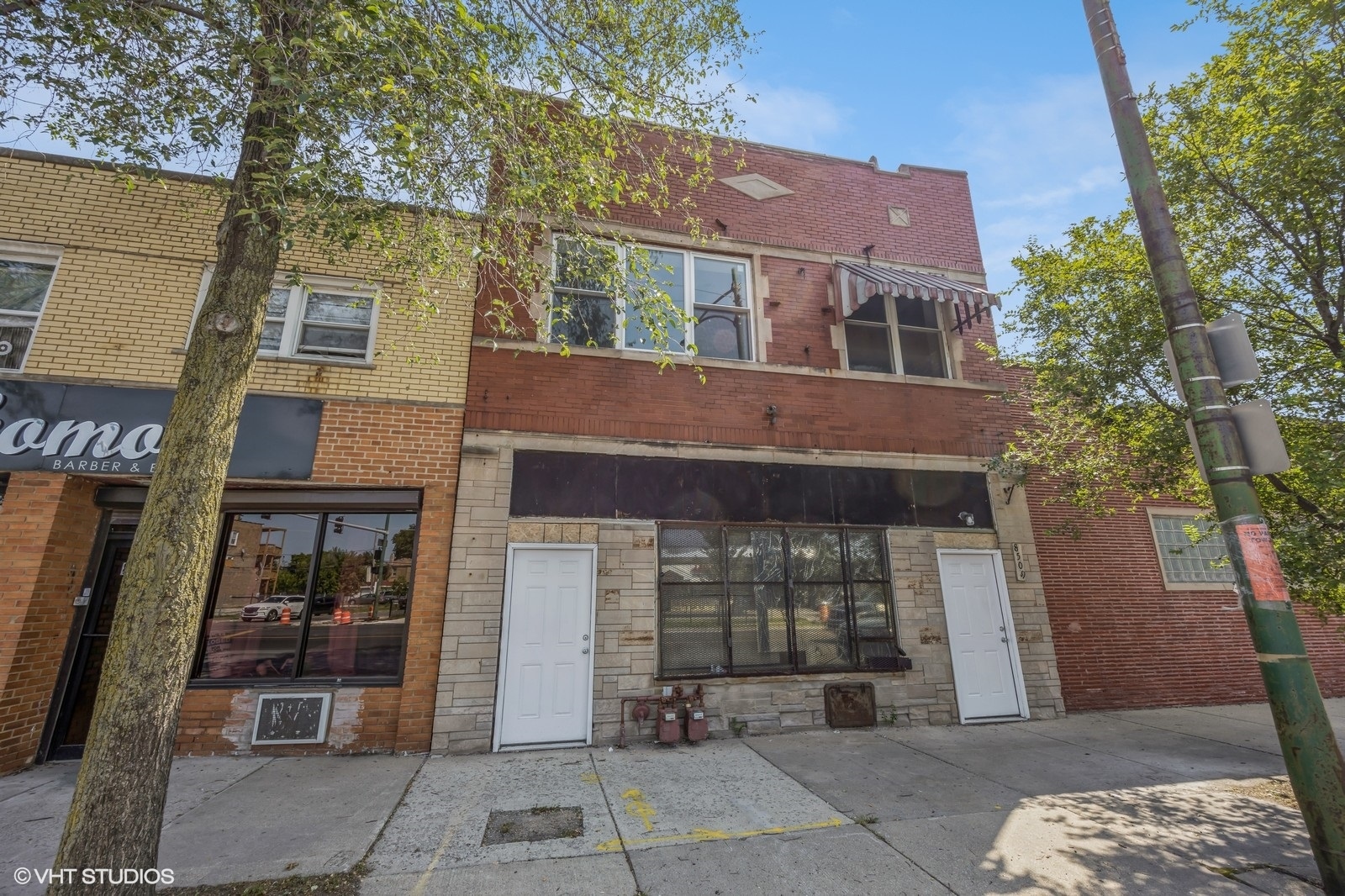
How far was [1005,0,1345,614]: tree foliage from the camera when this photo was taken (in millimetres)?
5285

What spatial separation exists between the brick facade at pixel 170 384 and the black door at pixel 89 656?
124 mm

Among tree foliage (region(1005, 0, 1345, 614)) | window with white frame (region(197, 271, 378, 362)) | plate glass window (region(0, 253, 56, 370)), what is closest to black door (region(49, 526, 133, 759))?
plate glass window (region(0, 253, 56, 370))

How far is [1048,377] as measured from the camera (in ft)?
23.9

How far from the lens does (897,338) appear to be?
30.9 feet

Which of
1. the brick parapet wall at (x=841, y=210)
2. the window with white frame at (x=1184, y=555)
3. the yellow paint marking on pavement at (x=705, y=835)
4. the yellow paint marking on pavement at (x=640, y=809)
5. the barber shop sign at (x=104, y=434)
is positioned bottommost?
the yellow paint marking on pavement at (x=705, y=835)

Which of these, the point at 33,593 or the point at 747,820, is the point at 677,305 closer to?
the point at 747,820

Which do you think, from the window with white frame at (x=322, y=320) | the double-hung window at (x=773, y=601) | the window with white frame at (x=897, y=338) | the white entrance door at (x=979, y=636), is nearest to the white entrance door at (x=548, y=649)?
the double-hung window at (x=773, y=601)

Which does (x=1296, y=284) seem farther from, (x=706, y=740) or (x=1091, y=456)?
(x=706, y=740)

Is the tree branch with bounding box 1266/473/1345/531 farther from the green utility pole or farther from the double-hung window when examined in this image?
the double-hung window

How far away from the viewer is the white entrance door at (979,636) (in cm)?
790

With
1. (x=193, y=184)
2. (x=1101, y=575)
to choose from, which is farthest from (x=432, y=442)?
(x=1101, y=575)

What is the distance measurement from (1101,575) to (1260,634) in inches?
249

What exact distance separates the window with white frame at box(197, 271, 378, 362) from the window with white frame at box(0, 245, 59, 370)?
1668 millimetres

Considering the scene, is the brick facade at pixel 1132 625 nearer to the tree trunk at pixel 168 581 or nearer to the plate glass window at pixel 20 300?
the tree trunk at pixel 168 581
